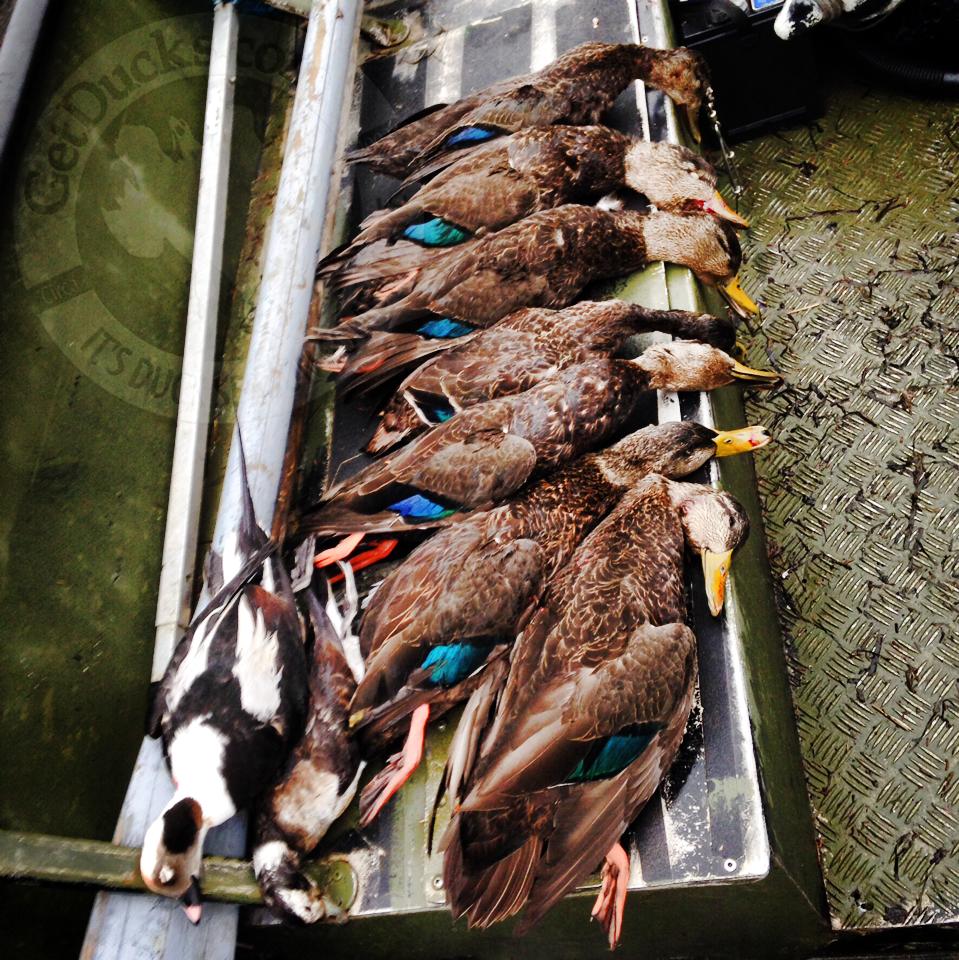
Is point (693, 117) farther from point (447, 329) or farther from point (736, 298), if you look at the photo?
point (447, 329)

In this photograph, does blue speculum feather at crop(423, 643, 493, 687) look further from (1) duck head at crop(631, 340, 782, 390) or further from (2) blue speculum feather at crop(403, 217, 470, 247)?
(2) blue speculum feather at crop(403, 217, 470, 247)

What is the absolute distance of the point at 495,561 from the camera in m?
2.12

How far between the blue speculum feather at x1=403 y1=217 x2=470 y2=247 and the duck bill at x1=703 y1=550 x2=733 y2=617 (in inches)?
52.0

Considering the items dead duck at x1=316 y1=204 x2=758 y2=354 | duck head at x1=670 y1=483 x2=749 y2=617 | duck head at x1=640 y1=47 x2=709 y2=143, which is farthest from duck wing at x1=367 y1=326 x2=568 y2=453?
duck head at x1=640 y1=47 x2=709 y2=143

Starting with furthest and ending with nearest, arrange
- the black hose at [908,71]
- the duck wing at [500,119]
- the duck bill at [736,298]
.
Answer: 1. the black hose at [908,71]
2. the duck wing at [500,119]
3. the duck bill at [736,298]

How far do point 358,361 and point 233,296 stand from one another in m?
1.04

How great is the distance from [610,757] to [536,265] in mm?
1463

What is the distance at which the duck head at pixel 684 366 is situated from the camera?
8.00ft

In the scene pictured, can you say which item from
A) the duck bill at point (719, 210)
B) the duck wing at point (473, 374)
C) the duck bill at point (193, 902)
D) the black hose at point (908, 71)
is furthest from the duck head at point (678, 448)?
the black hose at point (908, 71)

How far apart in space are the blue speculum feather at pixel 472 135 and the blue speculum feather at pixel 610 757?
210 cm

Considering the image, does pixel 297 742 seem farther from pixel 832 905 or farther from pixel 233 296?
pixel 233 296

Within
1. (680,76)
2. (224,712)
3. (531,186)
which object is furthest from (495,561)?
(680,76)

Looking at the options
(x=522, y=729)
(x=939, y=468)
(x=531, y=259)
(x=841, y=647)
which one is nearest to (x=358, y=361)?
(x=531, y=259)

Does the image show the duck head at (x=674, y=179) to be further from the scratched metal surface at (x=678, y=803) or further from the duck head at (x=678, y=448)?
the duck head at (x=678, y=448)
